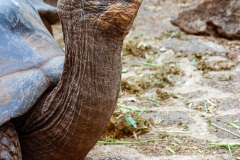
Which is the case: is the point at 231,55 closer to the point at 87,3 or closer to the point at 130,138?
the point at 130,138

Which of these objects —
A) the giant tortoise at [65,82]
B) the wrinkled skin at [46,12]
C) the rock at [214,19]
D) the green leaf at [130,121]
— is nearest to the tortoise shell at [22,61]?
the giant tortoise at [65,82]

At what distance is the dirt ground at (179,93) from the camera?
8.62 feet

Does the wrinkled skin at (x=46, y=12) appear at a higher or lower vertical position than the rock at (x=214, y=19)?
higher

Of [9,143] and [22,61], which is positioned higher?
[22,61]

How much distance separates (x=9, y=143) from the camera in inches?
69.7

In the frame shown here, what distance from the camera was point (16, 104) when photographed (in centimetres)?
177

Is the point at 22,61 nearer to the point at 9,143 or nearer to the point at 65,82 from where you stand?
the point at 65,82

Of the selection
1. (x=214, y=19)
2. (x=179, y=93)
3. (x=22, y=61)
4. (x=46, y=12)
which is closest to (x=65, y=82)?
(x=22, y=61)

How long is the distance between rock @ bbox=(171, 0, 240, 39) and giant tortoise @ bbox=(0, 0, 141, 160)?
3403 millimetres

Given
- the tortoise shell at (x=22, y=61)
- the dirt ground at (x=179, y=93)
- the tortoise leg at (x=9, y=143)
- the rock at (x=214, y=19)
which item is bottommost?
the dirt ground at (x=179, y=93)

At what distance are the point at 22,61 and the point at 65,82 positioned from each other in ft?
0.71

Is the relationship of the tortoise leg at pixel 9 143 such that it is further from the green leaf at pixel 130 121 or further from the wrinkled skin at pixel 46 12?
the wrinkled skin at pixel 46 12

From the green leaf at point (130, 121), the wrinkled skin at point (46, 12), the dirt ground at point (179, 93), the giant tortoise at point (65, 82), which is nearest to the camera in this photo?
the giant tortoise at point (65, 82)

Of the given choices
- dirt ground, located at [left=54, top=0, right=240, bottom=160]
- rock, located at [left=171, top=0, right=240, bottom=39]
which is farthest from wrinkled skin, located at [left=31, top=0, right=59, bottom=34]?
rock, located at [left=171, top=0, right=240, bottom=39]
